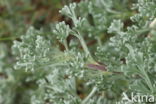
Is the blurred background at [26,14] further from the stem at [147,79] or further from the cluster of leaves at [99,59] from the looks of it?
the stem at [147,79]

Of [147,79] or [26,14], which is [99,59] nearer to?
[147,79]

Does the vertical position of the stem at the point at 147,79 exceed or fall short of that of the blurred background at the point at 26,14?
it falls short

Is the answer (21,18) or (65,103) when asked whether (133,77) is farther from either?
(21,18)

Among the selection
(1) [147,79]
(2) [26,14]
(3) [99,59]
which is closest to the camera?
(1) [147,79]

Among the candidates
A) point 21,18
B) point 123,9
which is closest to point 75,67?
point 123,9

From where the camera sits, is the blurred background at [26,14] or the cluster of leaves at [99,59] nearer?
the cluster of leaves at [99,59]

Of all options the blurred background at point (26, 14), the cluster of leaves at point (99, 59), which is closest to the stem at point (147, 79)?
the cluster of leaves at point (99, 59)

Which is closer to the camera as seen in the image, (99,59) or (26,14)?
(99,59)

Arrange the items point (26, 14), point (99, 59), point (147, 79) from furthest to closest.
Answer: point (26, 14) < point (99, 59) < point (147, 79)

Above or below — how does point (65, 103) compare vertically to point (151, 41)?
below

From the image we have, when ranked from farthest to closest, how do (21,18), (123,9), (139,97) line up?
(21,18), (123,9), (139,97)

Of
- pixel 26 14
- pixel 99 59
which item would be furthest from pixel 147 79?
pixel 26 14
